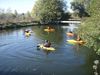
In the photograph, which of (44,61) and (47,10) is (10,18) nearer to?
(47,10)

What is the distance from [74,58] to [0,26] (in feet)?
148

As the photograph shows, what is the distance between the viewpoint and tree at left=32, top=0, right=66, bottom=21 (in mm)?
96000

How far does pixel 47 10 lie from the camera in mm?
97500

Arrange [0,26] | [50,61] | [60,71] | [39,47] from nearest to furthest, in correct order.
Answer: [60,71], [50,61], [39,47], [0,26]

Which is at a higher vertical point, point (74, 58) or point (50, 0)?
point (50, 0)

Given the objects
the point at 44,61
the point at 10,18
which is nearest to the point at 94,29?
the point at 44,61

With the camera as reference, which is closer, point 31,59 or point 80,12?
point 31,59

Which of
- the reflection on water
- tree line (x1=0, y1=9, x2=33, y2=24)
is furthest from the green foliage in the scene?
tree line (x1=0, y1=9, x2=33, y2=24)

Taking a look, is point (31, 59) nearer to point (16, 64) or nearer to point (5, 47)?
point (16, 64)

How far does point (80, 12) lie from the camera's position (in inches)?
4296

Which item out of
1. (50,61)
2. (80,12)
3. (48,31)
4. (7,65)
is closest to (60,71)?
(50,61)

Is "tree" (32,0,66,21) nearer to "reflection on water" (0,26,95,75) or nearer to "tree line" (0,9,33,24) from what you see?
"tree line" (0,9,33,24)

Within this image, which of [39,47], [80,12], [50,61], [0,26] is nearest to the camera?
[50,61]

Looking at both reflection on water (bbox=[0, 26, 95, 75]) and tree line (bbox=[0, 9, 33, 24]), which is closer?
reflection on water (bbox=[0, 26, 95, 75])
